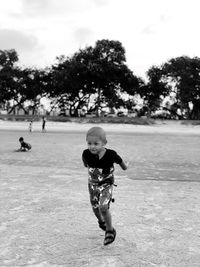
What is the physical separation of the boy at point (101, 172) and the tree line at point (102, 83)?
159ft

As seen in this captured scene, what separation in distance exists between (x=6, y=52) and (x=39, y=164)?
168ft

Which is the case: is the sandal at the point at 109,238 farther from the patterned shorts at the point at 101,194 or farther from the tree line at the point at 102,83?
the tree line at the point at 102,83

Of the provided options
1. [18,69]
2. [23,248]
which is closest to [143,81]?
[18,69]

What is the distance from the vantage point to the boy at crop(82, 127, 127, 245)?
4777 mm

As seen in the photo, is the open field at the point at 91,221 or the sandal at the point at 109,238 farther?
the sandal at the point at 109,238

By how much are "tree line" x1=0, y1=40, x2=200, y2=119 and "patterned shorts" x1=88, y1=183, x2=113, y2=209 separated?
48460 mm

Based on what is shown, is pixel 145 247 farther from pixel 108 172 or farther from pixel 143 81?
pixel 143 81

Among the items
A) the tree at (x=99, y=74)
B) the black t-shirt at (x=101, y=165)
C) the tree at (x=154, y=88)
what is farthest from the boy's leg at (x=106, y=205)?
the tree at (x=154, y=88)

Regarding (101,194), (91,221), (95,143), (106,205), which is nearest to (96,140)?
(95,143)

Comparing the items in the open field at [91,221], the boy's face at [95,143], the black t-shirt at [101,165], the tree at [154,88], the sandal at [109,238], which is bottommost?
the open field at [91,221]

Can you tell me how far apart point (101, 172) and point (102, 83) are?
169 feet

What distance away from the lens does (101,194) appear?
16.0 ft

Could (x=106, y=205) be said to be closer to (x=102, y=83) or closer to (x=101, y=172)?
(x=101, y=172)

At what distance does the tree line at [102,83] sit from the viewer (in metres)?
54.8
